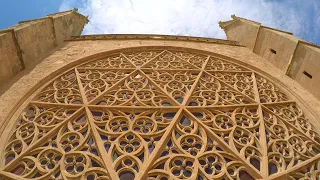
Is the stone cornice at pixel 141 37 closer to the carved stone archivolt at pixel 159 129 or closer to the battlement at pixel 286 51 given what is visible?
the battlement at pixel 286 51

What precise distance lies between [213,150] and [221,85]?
2649mm

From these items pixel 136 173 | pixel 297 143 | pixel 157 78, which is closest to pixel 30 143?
pixel 136 173

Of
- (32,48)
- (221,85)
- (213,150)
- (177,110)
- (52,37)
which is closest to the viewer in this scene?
(213,150)

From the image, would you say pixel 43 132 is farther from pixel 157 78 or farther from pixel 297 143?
pixel 297 143

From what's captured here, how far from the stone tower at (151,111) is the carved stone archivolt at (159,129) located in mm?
20

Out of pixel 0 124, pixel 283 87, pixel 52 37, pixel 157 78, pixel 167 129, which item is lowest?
pixel 167 129

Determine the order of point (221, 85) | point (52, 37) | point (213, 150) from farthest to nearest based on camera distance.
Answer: point (52, 37), point (221, 85), point (213, 150)

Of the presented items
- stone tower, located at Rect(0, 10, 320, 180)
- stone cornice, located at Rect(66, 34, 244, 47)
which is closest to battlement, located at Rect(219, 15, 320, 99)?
stone tower, located at Rect(0, 10, 320, 180)

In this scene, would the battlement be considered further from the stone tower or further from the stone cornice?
the stone cornice

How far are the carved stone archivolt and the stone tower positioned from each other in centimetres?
2

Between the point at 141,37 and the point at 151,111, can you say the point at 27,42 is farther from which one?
the point at 151,111

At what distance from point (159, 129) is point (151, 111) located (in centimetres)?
57

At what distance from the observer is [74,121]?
20.5 ft

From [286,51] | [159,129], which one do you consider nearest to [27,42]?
[159,129]
